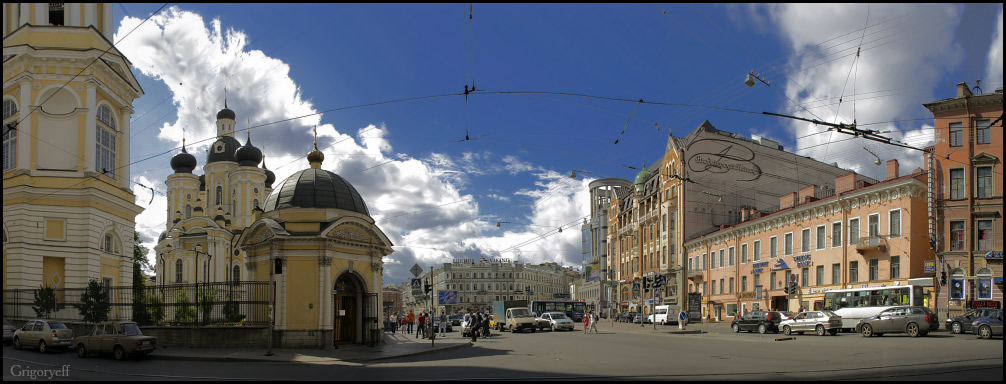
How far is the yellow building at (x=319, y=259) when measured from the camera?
27.6 metres

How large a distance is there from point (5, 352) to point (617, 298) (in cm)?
7513

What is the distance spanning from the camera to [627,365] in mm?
19828

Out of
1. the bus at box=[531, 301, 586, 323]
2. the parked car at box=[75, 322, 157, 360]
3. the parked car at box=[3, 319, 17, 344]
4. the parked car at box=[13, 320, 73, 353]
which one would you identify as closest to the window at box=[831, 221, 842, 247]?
the bus at box=[531, 301, 586, 323]

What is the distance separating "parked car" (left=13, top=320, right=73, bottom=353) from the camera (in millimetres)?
25922

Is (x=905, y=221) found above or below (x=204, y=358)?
above

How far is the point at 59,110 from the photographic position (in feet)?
120

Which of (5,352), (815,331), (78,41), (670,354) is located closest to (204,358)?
(5,352)

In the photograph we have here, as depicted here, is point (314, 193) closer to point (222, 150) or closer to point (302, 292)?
point (302, 292)

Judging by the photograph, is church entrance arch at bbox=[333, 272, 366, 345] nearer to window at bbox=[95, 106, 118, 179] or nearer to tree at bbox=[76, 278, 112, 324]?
tree at bbox=[76, 278, 112, 324]

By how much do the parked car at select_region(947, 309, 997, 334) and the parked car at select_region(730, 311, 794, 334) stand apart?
8.13 meters

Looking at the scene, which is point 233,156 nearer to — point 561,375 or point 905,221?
point 905,221

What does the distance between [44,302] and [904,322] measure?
37489 mm

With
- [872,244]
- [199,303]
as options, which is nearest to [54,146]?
[199,303]

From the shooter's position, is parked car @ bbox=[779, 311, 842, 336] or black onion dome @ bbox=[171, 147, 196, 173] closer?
parked car @ bbox=[779, 311, 842, 336]
